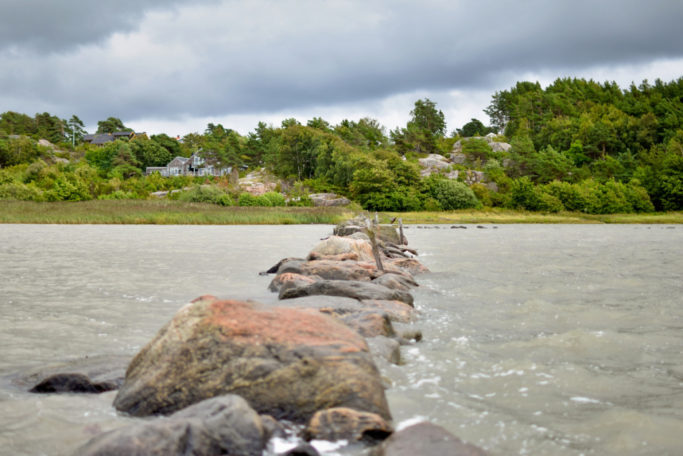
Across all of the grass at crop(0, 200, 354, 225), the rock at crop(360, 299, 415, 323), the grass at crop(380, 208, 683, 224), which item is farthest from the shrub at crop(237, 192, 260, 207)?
A: the rock at crop(360, 299, 415, 323)

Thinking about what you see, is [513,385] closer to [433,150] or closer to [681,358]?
[681,358]

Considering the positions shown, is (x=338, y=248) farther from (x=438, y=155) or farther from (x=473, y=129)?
(x=473, y=129)

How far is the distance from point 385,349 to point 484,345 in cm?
155

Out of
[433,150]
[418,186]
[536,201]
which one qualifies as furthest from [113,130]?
[536,201]

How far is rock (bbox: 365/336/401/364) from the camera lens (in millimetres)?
5074

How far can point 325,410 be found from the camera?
3.46m

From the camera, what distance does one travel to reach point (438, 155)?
9162cm

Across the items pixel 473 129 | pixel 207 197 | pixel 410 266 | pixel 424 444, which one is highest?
pixel 473 129

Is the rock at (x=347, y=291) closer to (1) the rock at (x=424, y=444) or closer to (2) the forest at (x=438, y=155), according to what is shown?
(1) the rock at (x=424, y=444)

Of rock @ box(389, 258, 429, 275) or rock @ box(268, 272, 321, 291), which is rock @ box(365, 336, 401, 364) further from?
rock @ box(389, 258, 429, 275)

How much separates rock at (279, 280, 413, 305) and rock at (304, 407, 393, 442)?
→ 4157mm

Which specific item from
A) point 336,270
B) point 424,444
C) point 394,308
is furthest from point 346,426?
point 336,270

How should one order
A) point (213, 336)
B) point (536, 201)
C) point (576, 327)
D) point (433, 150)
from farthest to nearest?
point (433, 150), point (536, 201), point (576, 327), point (213, 336)

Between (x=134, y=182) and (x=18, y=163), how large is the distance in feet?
106
